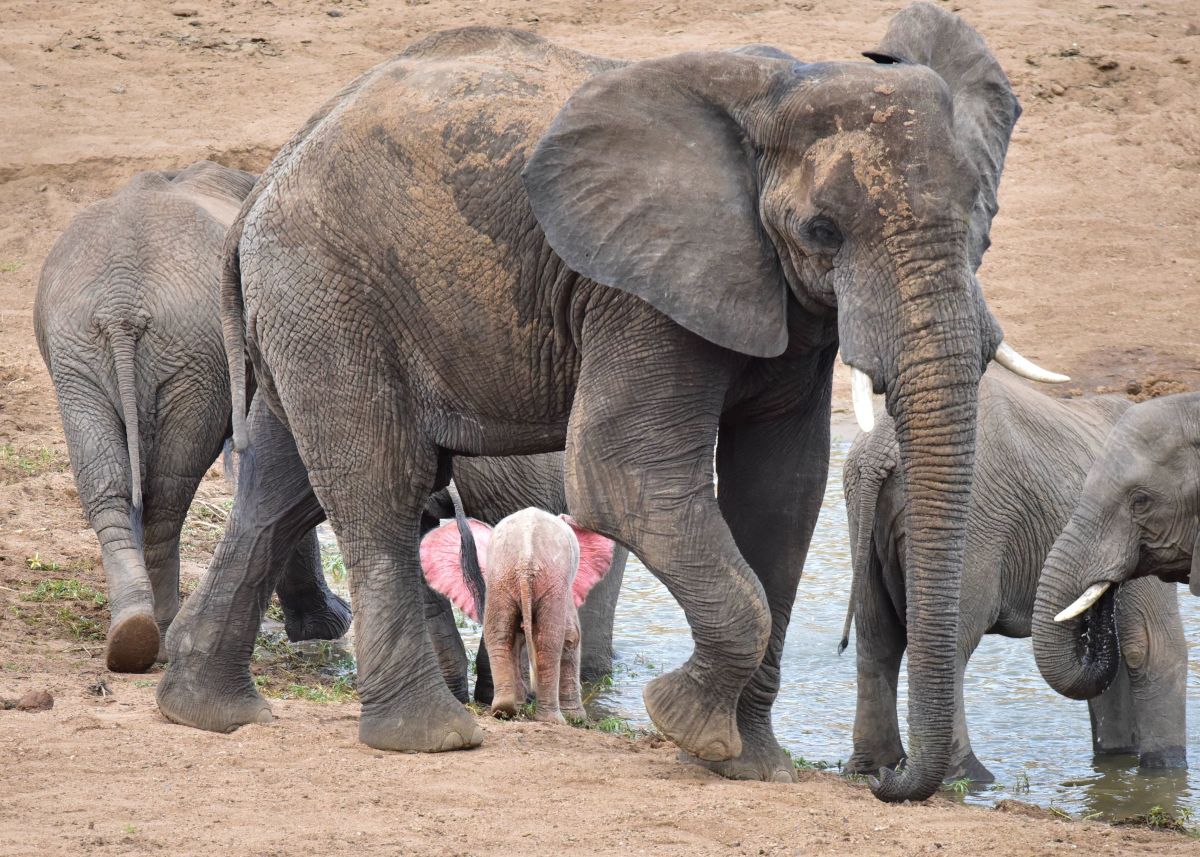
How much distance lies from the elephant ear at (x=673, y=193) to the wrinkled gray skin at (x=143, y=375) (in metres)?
2.89

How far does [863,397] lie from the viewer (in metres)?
4.13

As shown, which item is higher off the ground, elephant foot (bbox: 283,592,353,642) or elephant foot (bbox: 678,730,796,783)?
elephant foot (bbox: 678,730,796,783)

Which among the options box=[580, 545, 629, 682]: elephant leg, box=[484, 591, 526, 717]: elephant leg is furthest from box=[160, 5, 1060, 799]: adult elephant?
box=[580, 545, 629, 682]: elephant leg

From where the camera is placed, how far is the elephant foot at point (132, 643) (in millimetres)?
6387

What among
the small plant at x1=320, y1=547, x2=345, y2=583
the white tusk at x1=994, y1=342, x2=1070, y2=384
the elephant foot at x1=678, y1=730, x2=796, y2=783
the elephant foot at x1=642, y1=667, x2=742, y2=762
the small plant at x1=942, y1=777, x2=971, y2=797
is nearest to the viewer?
the white tusk at x1=994, y1=342, x2=1070, y2=384

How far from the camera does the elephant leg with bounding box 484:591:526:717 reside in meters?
6.23

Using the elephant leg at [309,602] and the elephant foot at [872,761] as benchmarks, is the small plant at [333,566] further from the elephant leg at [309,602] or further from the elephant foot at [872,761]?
the elephant foot at [872,761]

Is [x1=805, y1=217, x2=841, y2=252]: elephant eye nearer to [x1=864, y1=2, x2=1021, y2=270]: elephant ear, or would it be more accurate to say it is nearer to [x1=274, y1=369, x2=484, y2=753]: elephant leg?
[x1=864, y1=2, x2=1021, y2=270]: elephant ear

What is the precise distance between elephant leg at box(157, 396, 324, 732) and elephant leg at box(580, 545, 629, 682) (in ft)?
6.52

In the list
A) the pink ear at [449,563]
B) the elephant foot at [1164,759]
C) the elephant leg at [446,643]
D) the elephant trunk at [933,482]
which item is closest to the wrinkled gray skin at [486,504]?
the elephant leg at [446,643]

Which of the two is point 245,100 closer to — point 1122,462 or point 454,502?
point 454,502

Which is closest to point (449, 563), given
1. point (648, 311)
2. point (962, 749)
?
point (962, 749)

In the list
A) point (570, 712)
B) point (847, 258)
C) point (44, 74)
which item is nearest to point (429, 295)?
point (847, 258)

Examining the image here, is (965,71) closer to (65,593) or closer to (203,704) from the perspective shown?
(203,704)
